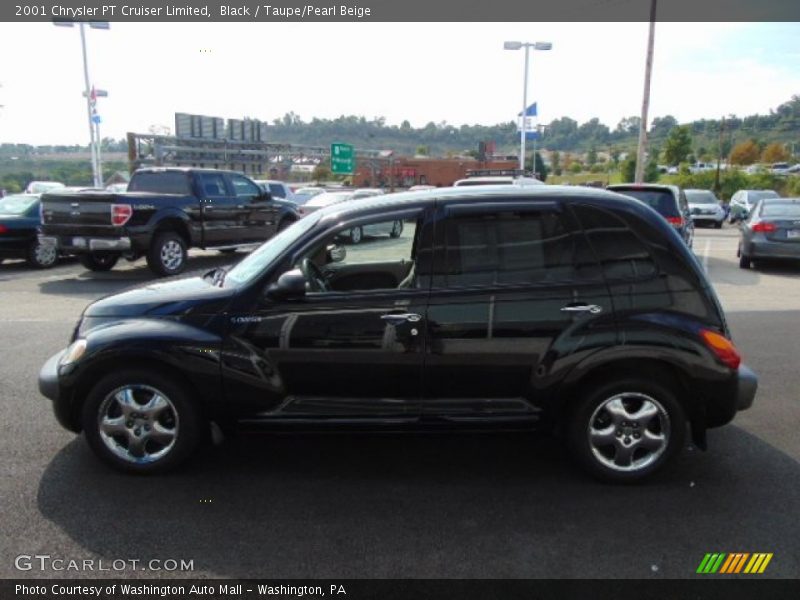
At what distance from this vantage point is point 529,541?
335 cm

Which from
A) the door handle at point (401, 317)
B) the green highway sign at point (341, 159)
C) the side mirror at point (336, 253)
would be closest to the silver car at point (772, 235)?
the side mirror at point (336, 253)

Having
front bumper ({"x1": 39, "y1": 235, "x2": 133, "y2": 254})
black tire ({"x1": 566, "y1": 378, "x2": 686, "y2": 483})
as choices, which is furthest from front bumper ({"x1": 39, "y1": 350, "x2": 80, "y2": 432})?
front bumper ({"x1": 39, "y1": 235, "x2": 133, "y2": 254})

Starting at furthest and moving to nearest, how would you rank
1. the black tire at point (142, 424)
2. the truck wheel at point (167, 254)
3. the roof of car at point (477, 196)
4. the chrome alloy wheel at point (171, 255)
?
the chrome alloy wheel at point (171, 255) < the truck wheel at point (167, 254) < the roof of car at point (477, 196) < the black tire at point (142, 424)

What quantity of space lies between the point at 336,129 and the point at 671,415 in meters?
112

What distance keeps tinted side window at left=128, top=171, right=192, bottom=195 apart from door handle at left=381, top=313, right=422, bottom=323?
9.97 metres

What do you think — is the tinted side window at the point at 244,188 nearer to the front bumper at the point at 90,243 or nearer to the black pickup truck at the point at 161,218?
the black pickup truck at the point at 161,218

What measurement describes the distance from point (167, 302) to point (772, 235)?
12481 mm

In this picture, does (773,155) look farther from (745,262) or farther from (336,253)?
(336,253)

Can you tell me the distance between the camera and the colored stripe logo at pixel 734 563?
314cm

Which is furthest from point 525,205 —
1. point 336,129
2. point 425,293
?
point 336,129

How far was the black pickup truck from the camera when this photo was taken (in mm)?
11500

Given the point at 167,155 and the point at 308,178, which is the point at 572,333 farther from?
the point at 308,178

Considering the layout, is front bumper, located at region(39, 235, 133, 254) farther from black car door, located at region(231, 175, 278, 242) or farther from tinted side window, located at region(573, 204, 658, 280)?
tinted side window, located at region(573, 204, 658, 280)

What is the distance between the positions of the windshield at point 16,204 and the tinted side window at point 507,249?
12.3m
